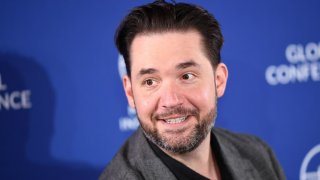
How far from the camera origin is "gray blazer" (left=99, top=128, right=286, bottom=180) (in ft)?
3.79

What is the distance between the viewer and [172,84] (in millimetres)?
1118

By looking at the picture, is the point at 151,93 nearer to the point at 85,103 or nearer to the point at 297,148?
the point at 85,103

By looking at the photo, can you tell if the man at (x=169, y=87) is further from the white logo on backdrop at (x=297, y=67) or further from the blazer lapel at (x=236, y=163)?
the white logo on backdrop at (x=297, y=67)

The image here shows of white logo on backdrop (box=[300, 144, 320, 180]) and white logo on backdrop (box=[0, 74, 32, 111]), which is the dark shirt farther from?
white logo on backdrop (box=[300, 144, 320, 180])

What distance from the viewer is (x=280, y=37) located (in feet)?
5.83

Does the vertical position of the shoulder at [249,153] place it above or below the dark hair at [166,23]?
below

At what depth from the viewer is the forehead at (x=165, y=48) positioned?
1120 mm

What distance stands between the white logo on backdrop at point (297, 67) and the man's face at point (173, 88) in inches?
25.6

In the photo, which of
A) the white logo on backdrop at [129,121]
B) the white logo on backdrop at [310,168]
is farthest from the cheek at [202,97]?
the white logo on backdrop at [310,168]

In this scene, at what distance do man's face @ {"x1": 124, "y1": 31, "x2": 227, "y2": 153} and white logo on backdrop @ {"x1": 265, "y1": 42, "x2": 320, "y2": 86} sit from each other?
2.13 feet

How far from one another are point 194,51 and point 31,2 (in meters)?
0.61

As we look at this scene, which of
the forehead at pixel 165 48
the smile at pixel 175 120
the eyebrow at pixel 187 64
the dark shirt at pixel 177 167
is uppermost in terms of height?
the forehead at pixel 165 48

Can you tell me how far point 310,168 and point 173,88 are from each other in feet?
3.35

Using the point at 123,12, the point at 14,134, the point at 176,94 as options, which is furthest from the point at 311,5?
the point at 14,134
